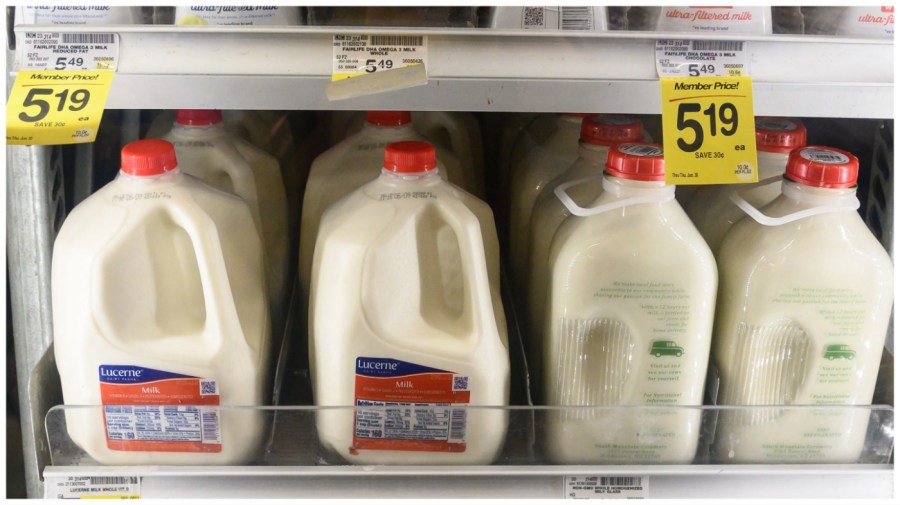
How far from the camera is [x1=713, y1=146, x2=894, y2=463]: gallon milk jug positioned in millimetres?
1001

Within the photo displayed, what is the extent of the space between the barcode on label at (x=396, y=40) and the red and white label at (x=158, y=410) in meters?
0.46

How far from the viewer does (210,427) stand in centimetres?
104

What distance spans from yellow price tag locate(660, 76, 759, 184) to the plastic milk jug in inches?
8.4

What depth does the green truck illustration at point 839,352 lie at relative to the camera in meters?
1.05

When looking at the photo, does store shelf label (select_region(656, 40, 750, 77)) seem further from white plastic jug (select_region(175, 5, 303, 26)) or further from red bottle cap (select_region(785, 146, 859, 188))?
white plastic jug (select_region(175, 5, 303, 26))

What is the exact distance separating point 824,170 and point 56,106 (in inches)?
34.7

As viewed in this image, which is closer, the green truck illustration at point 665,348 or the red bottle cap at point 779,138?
the green truck illustration at point 665,348

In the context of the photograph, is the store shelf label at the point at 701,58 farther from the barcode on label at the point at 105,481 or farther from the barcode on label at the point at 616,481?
the barcode on label at the point at 105,481

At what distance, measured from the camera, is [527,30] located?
3.10ft

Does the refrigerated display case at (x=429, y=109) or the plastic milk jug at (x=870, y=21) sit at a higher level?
the plastic milk jug at (x=870, y=21)

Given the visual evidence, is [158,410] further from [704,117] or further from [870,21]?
[870,21]

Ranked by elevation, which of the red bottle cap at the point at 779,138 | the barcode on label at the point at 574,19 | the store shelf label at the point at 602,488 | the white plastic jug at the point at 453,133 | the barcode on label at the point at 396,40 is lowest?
the store shelf label at the point at 602,488

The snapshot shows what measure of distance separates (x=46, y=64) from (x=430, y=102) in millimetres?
438

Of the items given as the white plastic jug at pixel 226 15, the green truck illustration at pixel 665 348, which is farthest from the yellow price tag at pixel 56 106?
the green truck illustration at pixel 665 348
